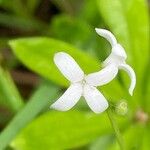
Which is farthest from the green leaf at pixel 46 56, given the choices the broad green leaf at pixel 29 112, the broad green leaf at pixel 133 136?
the broad green leaf at pixel 133 136

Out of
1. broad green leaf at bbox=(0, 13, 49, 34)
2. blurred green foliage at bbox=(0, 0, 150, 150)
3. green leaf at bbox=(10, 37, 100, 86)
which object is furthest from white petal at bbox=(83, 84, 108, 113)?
broad green leaf at bbox=(0, 13, 49, 34)

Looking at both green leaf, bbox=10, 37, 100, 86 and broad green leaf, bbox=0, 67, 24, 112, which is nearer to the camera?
green leaf, bbox=10, 37, 100, 86

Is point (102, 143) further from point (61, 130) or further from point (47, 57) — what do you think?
point (47, 57)

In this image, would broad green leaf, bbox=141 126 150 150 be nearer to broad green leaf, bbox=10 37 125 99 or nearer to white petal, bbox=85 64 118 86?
broad green leaf, bbox=10 37 125 99

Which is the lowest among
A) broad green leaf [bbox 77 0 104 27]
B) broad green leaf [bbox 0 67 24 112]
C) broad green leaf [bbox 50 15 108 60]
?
broad green leaf [bbox 0 67 24 112]

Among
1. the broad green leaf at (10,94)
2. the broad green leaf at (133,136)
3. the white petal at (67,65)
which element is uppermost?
the broad green leaf at (10,94)

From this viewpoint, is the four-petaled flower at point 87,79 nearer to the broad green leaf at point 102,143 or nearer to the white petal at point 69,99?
the white petal at point 69,99

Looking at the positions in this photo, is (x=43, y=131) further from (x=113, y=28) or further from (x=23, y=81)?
(x=23, y=81)

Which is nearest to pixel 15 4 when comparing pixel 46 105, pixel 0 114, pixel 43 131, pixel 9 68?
pixel 9 68
